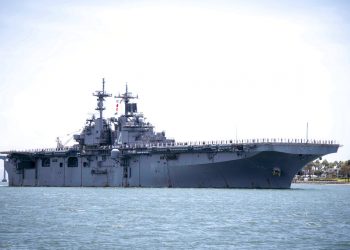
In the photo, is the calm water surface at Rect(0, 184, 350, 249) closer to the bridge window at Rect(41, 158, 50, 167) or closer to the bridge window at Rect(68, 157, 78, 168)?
the bridge window at Rect(68, 157, 78, 168)

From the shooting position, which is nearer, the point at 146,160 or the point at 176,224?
the point at 176,224

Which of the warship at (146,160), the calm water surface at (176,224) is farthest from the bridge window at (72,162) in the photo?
the calm water surface at (176,224)

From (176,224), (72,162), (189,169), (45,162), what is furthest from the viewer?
(45,162)

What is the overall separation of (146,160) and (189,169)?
5.42 meters

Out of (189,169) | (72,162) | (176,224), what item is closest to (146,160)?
(189,169)

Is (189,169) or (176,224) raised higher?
(189,169)

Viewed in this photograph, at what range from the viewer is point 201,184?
A: 61.0m

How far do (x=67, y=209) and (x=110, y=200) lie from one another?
819 cm

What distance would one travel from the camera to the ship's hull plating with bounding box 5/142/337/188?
2223 inches

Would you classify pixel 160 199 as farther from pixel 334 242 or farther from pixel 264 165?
pixel 334 242

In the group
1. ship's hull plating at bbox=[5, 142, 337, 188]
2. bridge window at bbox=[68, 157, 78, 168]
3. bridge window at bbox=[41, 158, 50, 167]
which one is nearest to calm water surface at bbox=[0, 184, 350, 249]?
ship's hull plating at bbox=[5, 142, 337, 188]

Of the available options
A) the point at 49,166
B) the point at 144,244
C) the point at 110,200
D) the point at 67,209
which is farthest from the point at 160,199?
the point at 49,166

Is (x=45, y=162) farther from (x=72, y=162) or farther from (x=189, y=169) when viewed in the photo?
(x=189, y=169)

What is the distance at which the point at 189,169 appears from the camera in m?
60.7
